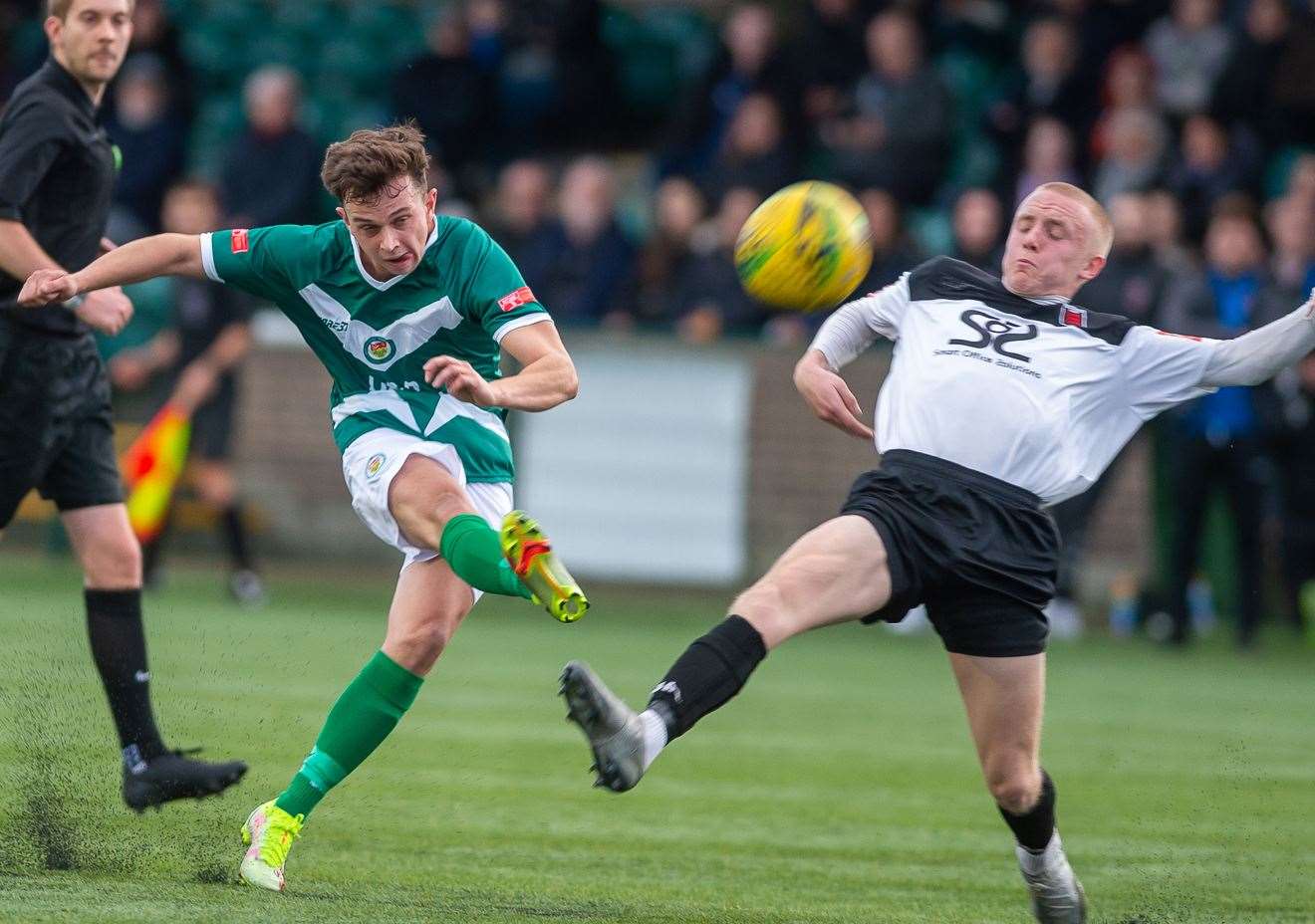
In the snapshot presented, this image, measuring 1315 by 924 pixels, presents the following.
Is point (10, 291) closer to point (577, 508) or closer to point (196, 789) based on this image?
point (196, 789)

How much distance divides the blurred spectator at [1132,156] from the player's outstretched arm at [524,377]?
9.09m

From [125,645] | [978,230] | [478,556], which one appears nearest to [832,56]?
[978,230]

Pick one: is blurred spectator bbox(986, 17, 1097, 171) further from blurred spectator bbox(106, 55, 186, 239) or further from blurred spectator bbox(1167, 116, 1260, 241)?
blurred spectator bbox(106, 55, 186, 239)

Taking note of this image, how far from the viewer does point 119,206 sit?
16.6 metres

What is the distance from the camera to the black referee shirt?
633cm

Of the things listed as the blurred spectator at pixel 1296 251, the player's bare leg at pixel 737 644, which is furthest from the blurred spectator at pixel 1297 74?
the player's bare leg at pixel 737 644

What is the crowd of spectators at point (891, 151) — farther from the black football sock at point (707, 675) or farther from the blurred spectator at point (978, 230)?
the black football sock at point (707, 675)

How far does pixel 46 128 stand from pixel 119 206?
1063cm

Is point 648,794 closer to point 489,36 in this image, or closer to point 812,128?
point 812,128

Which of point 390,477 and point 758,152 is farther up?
point 758,152

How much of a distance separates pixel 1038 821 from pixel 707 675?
1288mm

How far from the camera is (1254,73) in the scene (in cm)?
1453

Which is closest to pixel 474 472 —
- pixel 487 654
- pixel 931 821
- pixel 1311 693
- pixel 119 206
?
pixel 931 821

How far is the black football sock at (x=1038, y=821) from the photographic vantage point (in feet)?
18.7
